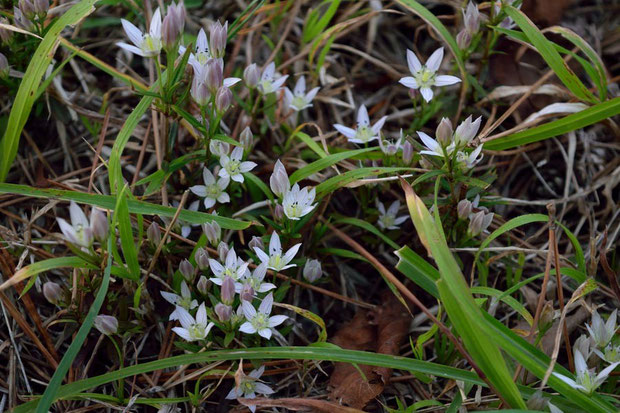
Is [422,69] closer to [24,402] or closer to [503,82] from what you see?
[503,82]

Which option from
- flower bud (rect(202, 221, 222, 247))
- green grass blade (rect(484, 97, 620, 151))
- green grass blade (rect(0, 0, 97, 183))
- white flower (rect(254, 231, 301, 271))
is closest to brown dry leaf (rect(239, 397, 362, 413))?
white flower (rect(254, 231, 301, 271))

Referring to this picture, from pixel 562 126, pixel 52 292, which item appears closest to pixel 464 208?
pixel 562 126

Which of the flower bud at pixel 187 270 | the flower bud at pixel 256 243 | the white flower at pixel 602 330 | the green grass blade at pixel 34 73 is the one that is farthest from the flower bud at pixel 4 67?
the white flower at pixel 602 330

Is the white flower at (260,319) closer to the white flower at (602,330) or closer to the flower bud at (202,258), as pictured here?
the flower bud at (202,258)

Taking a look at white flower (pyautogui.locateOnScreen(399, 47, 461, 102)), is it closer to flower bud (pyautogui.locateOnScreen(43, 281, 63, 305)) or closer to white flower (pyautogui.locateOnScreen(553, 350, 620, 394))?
white flower (pyautogui.locateOnScreen(553, 350, 620, 394))

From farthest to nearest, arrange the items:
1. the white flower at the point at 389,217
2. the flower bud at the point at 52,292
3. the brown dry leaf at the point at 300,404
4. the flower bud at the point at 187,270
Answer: the white flower at the point at 389,217, the flower bud at the point at 187,270, the flower bud at the point at 52,292, the brown dry leaf at the point at 300,404

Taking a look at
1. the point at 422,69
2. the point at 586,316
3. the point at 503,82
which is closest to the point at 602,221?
the point at 586,316

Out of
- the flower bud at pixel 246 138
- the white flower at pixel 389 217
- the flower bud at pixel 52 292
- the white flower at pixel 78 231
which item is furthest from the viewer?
the white flower at pixel 389 217
